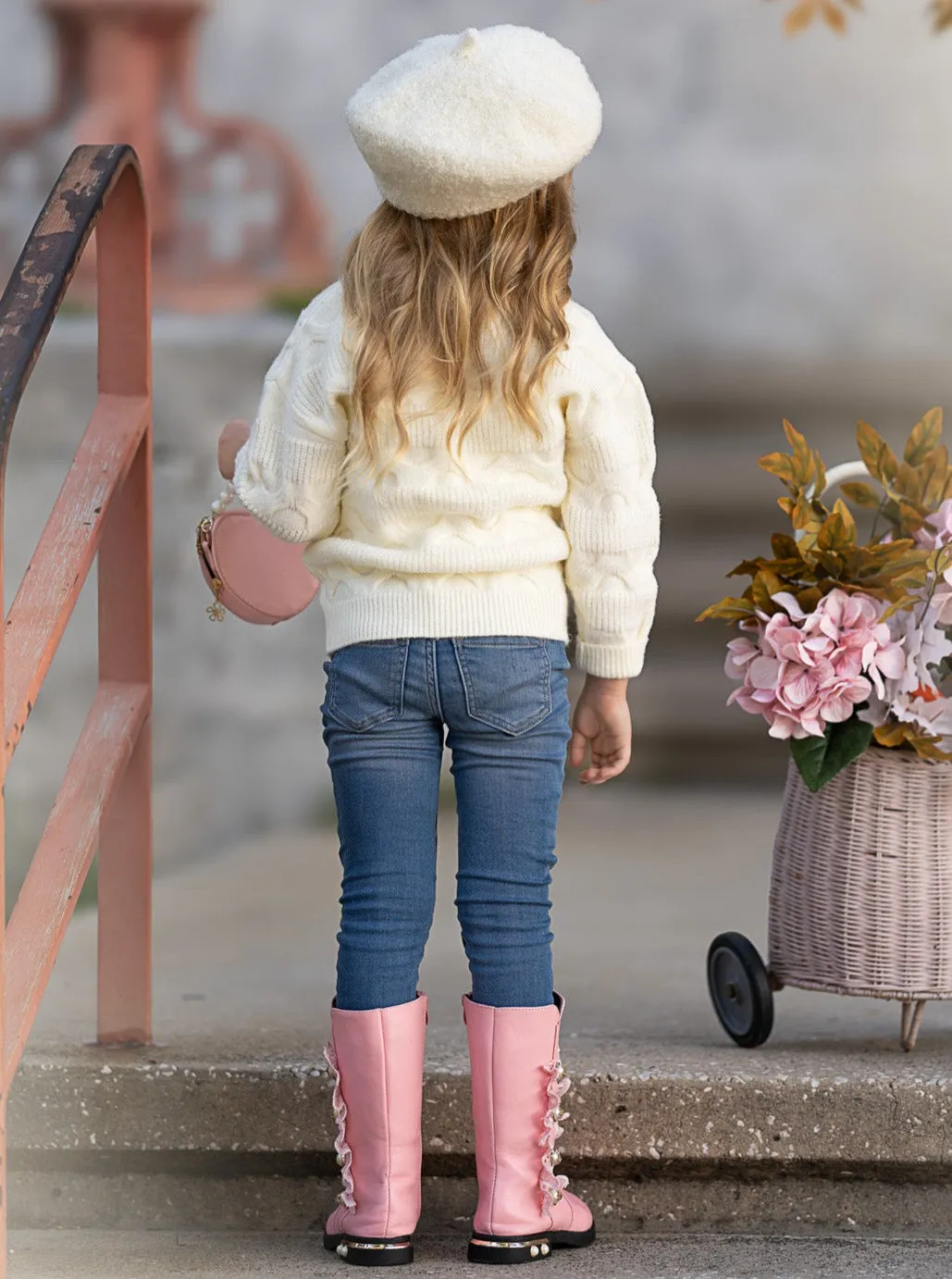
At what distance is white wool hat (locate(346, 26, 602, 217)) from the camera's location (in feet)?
5.35

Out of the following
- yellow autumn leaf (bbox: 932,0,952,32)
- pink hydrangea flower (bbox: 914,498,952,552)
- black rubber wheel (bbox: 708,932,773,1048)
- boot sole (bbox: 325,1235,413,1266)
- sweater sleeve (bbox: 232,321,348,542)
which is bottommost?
boot sole (bbox: 325,1235,413,1266)

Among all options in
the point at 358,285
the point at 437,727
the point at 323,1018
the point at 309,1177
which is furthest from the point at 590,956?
the point at 358,285

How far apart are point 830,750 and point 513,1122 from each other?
61 cm

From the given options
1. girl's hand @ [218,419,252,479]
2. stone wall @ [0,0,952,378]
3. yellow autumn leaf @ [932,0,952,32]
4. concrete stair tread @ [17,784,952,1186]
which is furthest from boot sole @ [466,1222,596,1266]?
yellow autumn leaf @ [932,0,952,32]

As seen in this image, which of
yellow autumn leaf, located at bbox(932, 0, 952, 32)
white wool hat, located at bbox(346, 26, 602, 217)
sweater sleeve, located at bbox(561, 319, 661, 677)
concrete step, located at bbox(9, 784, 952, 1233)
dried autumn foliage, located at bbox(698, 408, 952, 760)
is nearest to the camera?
white wool hat, located at bbox(346, 26, 602, 217)

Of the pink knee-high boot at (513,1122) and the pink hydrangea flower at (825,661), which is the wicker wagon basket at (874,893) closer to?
the pink hydrangea flower at (825,661)

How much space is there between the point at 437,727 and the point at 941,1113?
2.33 feet

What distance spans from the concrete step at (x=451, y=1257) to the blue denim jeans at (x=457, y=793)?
29cm

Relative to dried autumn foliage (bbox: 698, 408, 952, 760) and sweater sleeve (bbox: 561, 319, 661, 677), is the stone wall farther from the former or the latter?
sweater sleeve (bbox: 561, 319, 661, 677)

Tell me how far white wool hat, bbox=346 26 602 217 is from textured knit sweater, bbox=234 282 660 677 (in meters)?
0.16

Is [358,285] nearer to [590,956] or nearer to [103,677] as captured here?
[103,677]

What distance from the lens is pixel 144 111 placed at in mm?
4219

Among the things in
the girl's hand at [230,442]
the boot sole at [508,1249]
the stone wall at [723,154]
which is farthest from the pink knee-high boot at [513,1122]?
the stone wall at [723,154]

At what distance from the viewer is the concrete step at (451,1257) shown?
183 centimetres
